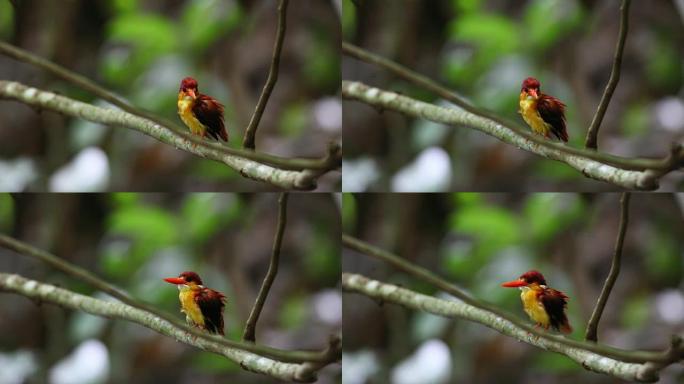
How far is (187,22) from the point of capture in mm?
3199

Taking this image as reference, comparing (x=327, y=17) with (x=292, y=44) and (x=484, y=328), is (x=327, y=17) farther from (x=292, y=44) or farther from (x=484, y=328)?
(x=484, y=328)

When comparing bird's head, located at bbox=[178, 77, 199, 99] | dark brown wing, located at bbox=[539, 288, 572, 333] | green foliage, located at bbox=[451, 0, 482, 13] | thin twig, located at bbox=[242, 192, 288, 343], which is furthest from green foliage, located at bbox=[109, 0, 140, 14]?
dark brown wing, located at bbox=[539, 288, 572, 333]

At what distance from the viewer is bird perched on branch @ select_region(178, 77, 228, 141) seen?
3.11 meters

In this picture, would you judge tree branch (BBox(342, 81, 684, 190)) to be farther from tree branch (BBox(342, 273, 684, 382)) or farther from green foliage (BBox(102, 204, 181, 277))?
green foliage (BBox(102, 204, 181, 277))

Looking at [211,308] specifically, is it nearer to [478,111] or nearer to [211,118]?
[211,118]

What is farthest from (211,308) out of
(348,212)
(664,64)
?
(664,64)

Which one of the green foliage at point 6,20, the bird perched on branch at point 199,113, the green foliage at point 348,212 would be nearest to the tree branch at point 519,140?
the green foliage at point 348,212

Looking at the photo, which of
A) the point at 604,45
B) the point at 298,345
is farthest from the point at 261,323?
the point at 604,45

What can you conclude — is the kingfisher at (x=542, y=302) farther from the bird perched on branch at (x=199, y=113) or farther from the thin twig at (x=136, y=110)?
the bird perched on branch at (x=199, y=113)

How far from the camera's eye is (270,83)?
3035 millimetres

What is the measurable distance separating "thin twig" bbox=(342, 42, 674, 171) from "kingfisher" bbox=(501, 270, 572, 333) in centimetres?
41

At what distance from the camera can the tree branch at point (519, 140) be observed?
291 cm

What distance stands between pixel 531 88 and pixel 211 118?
1030mm

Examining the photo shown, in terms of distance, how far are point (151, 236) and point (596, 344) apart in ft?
4.82
